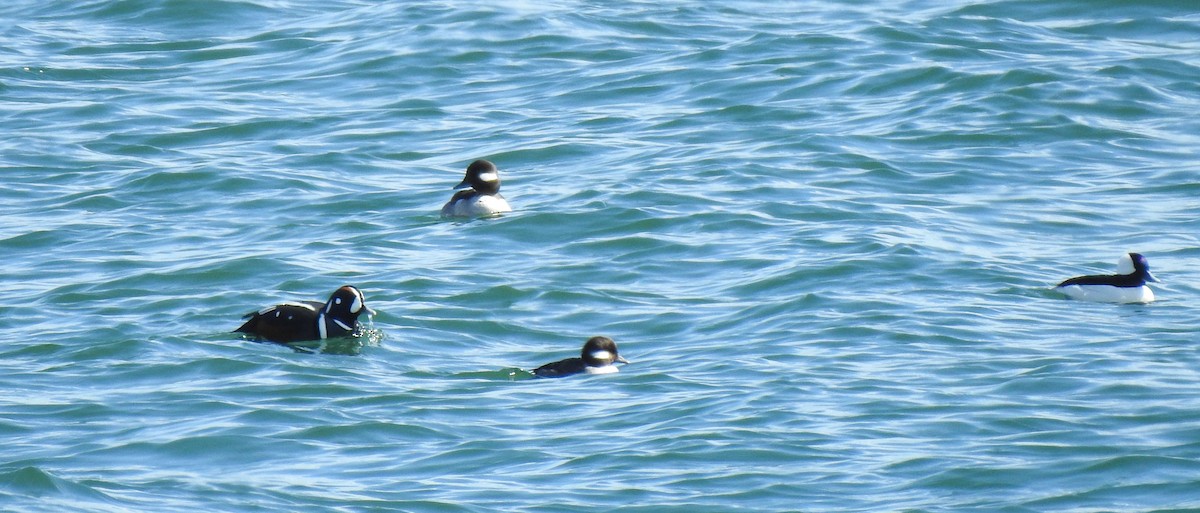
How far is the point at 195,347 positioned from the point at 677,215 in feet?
15.8

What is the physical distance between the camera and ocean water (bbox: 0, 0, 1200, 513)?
351 inches

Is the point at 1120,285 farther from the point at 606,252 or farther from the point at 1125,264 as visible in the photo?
the point at 606,252

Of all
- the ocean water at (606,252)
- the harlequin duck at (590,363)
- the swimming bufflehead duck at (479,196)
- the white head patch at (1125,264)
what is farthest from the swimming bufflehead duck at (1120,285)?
the swimming bufflehead duck at (479,196)

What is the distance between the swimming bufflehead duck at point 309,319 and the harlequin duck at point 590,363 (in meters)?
1.52

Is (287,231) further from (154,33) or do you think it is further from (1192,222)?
(154,33)

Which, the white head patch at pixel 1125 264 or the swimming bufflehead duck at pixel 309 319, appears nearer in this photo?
the swimming bufflehead duck at pixel 309 319

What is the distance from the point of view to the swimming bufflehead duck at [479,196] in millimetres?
14891

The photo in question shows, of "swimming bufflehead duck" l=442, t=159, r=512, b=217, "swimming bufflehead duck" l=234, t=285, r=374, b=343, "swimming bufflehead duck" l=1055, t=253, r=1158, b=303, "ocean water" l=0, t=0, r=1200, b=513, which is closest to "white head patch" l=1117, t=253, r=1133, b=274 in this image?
"swimming bufflehead duck" l=1055, t=253, r=1158, b=303

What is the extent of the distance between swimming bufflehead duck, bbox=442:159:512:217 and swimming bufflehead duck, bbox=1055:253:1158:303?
15.4 ft

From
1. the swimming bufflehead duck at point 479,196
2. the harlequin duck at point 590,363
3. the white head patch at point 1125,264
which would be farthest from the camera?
the swimming bufflehead duck at point 479,196

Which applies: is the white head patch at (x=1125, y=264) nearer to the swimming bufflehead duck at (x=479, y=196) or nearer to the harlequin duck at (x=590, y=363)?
the harlequin duck at (x=590, y=363)

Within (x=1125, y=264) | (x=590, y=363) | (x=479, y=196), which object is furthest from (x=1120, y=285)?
(x=479, y=196)

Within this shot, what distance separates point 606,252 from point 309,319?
121 inches

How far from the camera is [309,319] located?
11.7 meters
